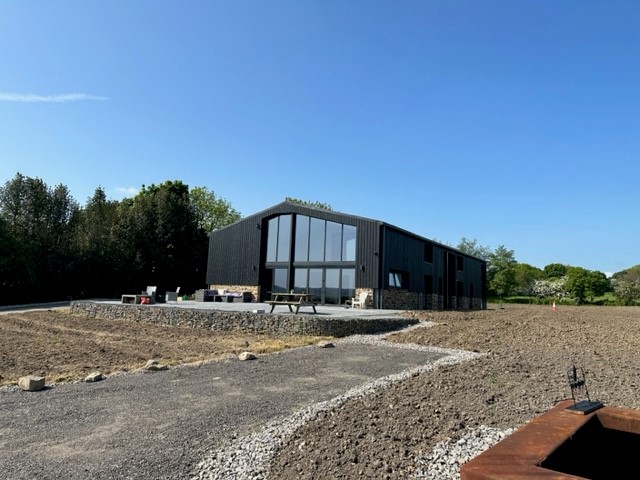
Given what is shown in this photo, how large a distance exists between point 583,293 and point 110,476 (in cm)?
5124

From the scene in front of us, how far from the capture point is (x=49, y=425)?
4.43 m

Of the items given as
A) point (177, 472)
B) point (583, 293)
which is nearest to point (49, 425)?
A: point (177, 472)

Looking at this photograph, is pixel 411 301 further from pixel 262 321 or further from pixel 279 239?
pixel 262 321

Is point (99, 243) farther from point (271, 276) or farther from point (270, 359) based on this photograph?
point (270, 359)

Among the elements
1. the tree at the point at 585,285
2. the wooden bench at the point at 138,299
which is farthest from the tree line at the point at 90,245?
the tree at the point at 585,285

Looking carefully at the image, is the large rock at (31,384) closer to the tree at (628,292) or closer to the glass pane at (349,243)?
the glass pane at (349,243)

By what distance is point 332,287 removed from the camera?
20125mm

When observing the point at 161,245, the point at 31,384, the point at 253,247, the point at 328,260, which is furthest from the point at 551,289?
the point at 31,384

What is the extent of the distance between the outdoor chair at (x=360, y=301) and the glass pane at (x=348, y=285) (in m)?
0.63

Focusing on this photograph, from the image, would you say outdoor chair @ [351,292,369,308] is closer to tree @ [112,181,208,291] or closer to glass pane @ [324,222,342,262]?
glass pane @ [324,222,342,262]

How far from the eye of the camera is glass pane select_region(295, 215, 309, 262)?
2125 centimetres

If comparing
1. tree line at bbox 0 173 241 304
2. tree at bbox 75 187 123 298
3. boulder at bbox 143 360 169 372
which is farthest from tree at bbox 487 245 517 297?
boulder at bbox 143 360 169 372

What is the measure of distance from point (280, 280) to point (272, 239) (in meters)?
2.19

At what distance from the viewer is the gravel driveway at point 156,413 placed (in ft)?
11.4
